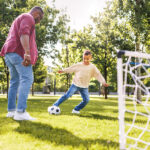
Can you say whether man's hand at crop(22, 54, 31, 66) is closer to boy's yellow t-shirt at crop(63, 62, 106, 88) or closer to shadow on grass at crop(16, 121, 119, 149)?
shadow on grass at crop(16, 121, 119, 149)

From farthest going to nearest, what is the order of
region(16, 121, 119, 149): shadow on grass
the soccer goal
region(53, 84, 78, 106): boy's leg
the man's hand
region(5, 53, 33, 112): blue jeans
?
region(53, 84, 78, 106): boy's leg < region(5, 53, 33, 112): blue jeans < the man's hand < region(16, 121, 119, 149): shadow on grass < the soccer goal

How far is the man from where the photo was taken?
169 inches

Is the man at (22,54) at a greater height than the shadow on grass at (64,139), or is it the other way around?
the man at (22,54)

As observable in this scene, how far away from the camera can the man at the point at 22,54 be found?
4.29 m

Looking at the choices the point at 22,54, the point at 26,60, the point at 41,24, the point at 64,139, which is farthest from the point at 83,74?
the point at 41,24

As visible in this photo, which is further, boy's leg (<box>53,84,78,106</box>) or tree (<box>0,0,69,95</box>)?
tree (<box>0,0,69,95</box>)

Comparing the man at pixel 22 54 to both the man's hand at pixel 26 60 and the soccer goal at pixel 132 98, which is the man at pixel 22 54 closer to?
the man's hand at pixel 26 60

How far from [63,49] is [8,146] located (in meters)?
31.1

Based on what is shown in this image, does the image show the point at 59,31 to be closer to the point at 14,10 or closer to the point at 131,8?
the point at 14,10

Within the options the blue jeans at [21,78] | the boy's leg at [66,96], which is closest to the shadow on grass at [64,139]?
the blue jeans at [21,78]

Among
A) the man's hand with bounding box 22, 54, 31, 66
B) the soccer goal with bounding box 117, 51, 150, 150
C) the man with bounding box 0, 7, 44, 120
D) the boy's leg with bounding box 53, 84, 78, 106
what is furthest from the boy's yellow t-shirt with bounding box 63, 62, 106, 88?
the soccer goal with bounding box 117, 51, 150, 150

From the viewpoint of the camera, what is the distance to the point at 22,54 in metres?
4.51

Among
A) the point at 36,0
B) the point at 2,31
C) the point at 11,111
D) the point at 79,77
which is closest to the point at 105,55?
the point at 36,0

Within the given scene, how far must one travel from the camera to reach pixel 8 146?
254cm
